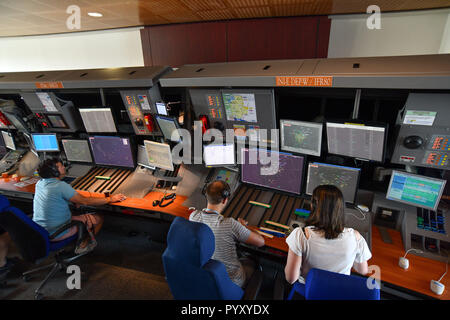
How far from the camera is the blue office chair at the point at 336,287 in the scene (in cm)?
115

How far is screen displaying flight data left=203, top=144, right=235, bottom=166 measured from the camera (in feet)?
8.22

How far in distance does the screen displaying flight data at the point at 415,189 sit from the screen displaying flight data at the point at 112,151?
8.79 ft

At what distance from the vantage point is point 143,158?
9.70 feet

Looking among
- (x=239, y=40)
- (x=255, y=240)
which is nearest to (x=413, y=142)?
(x=255, y=240)

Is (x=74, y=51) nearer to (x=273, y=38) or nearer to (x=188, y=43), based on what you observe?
(x=188, y=43)

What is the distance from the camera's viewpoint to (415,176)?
5.81 feet

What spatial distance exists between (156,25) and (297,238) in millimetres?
3684

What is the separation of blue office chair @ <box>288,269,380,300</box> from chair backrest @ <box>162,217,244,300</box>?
1.44 feet

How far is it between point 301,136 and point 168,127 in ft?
4.40

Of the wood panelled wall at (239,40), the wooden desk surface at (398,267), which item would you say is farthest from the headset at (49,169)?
the wood panelled wall at (239,40)

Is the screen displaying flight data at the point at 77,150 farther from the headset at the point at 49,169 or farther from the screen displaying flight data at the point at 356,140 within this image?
the screen displaying flight data at the point at 356,140

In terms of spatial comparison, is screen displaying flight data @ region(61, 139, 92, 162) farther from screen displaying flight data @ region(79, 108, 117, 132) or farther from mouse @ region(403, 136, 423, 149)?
mouse @ region(403, 136, 423, 149)

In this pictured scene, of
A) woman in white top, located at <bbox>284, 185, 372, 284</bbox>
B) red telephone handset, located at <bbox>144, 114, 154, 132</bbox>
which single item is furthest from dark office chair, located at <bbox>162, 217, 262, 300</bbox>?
red telephone handset, located at <bbox>144, 114, 154, 132</bbox>
